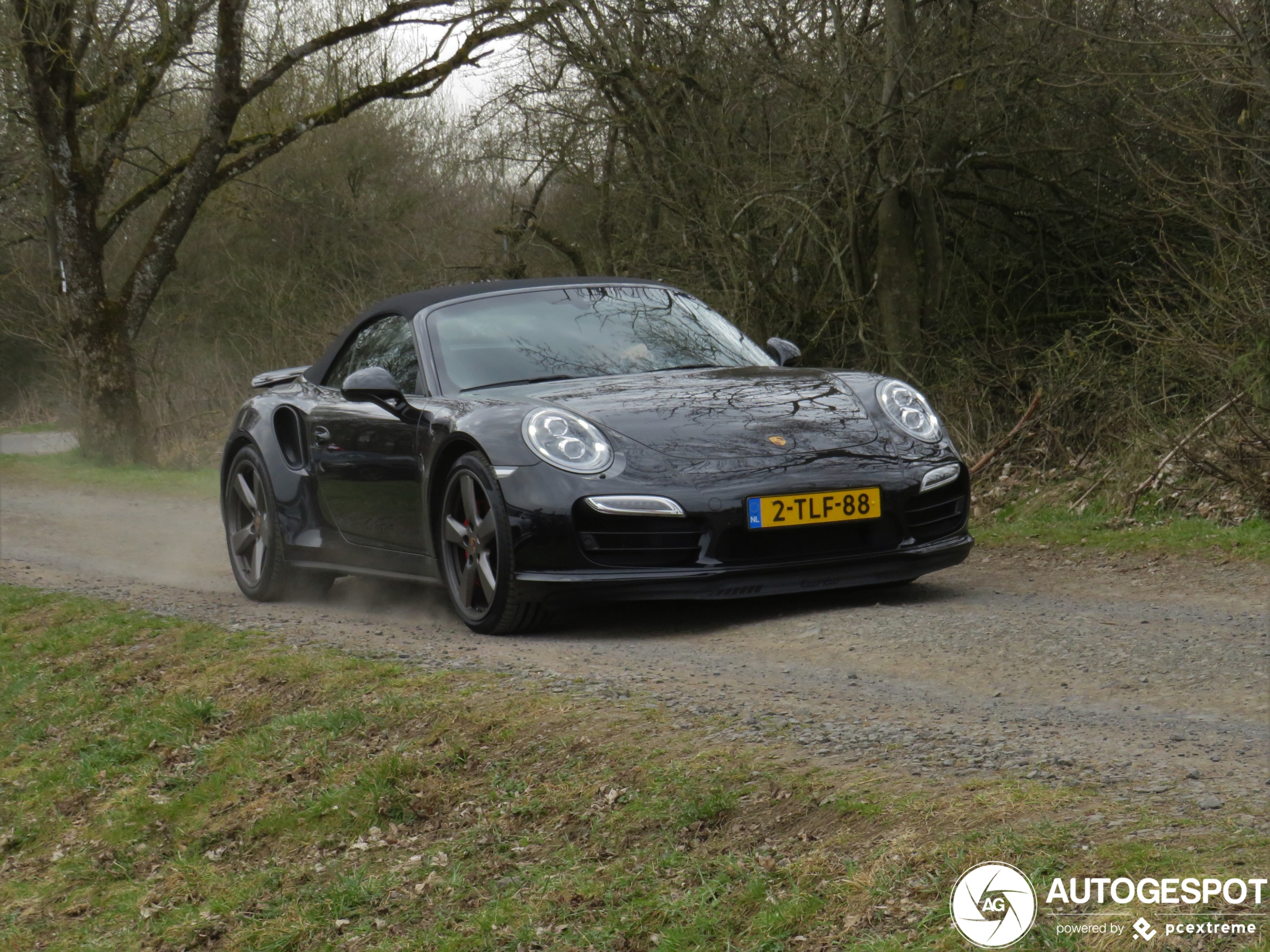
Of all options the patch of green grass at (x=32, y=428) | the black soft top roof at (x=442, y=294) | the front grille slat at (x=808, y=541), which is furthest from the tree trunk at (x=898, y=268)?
the patch of green grass at (x=32, y=428)

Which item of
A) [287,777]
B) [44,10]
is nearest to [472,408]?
[287,777]

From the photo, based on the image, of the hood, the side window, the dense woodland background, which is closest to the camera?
the hood

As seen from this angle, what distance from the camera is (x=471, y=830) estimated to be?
3.83 meters

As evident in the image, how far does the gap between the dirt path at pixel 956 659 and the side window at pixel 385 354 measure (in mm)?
1147

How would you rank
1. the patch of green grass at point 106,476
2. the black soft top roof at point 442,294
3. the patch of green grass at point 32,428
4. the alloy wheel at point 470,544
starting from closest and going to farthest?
the alloy wheel at point 470,544
the black soft top roof at point 442,294
the patch of green grass at point 106,476
the patch of green grass at point 32,428

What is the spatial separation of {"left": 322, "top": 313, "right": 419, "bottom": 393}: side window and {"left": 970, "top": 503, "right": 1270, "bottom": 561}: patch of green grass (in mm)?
3952

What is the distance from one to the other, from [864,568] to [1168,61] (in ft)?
21.7

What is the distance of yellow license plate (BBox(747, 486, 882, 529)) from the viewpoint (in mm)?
5527

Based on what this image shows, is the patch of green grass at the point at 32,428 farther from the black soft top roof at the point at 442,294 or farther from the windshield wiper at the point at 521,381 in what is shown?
the windshield wiper at the point at 521,381

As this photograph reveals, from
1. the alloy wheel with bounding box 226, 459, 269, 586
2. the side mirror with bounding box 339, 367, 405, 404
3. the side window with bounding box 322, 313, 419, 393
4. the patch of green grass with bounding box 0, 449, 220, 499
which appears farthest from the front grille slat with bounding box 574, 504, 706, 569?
the patch of green grass with bounding box 0, 449, 220, 499

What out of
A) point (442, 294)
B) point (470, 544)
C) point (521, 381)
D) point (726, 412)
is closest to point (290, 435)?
point (442, 294)

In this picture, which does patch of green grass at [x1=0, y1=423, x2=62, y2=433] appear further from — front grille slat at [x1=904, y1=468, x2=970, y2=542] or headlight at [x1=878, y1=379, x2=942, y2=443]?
front grille slat at [x1=904, y1=468, x2=970, y2=542]

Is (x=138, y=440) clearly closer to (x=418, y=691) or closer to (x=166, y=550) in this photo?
(x=166, y=550)

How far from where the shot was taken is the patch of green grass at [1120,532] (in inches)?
309
